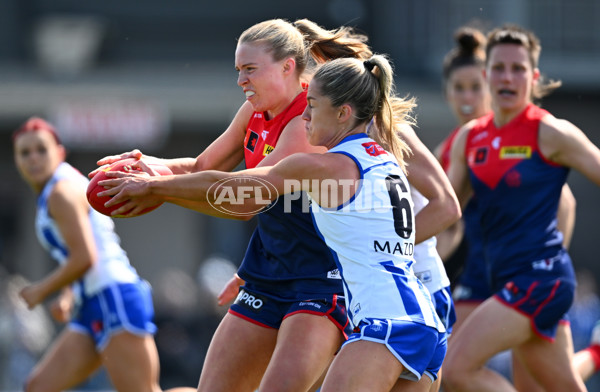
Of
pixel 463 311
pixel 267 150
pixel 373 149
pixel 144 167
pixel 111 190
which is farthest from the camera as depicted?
pixel 463 311

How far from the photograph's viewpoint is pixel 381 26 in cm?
1928

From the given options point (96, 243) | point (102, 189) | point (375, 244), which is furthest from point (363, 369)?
point (96, 243)

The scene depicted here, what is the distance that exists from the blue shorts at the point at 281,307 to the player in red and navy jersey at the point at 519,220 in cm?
143

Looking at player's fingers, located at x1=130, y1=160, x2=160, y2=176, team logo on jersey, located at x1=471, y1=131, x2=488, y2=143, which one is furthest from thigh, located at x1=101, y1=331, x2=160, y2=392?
team logo on jersey, located at x1=471, y1=131, x2=488, y2=143

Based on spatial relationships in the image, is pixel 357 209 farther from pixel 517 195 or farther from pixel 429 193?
pixel 517 195

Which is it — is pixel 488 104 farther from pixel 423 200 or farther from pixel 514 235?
pixel 423 200

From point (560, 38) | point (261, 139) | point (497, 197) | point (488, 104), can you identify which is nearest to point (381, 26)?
point (560, 38)

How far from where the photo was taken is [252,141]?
5.20 metres

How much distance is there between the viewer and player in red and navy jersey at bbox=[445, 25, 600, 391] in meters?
5.96

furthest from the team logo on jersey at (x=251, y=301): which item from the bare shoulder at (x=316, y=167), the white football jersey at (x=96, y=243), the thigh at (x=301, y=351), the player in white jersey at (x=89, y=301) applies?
the white football jersey at (x=96, y=243)

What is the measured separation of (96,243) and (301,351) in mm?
2591

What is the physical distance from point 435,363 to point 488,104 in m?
3.61

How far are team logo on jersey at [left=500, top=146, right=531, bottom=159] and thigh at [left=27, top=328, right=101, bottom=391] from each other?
9.62 feet

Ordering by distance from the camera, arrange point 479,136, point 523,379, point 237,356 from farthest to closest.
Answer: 1. point 523,379
2. point 479,136
3. point 237,356
